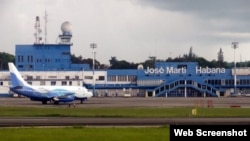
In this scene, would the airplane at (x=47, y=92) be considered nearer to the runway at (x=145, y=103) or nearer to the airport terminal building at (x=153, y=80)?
the runway at (x=145, y=103)

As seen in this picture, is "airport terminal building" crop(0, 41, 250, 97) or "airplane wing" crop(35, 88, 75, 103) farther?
"airport terminal building" crop(0, 41, 250, 97)

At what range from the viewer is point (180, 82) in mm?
179500

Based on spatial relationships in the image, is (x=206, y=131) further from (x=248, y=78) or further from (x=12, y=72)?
(x=248, y=78)

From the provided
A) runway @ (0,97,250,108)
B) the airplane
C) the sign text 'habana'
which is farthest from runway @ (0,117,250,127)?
the sign text 'habana'

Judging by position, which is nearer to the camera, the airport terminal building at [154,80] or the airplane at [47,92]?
the airplane at [47,92]

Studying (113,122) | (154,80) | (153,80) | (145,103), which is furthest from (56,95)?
(154,80)

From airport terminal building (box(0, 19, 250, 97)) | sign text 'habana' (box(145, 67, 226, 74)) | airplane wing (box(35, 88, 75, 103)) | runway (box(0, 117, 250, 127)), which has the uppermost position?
sign text 'habana' (box(145, 67, 226, 74))

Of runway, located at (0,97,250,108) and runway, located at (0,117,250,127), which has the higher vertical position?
runway, located at (0,97,250,108)

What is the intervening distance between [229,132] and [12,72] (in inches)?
4047

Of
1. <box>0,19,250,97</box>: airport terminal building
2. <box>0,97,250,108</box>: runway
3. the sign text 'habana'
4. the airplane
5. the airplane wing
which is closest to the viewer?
<box>0,97,250,108</box>: runway

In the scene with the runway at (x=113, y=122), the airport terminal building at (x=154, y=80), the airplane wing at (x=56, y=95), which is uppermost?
the airport terminal building at (x=154, y=80)

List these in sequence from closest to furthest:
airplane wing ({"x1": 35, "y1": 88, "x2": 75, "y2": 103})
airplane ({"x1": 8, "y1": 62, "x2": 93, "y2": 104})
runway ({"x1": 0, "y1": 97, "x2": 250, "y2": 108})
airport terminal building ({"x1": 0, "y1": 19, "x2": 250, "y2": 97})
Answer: runway ({"x1": 0, "y1": 97, "x2": 250, "y2": 108}) < airplane wing ({"x1": 35, "y1": 88, "x2": 75, "y2": 103}) < airplane ({"x1": 8, "y1": 62, "x2": 93, "y2": 104}) < airport terminal building ({"x1": 0, "y1": 19, "x2": 250, "y2": 97})

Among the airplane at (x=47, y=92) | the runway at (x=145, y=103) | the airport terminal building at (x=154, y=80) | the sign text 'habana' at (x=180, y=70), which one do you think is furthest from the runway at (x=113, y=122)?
the sign text 'habana' at (x=180, y=70)

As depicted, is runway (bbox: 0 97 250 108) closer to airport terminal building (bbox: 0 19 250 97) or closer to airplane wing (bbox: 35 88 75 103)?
airplane wing (bbox: 35 88 75 103)
